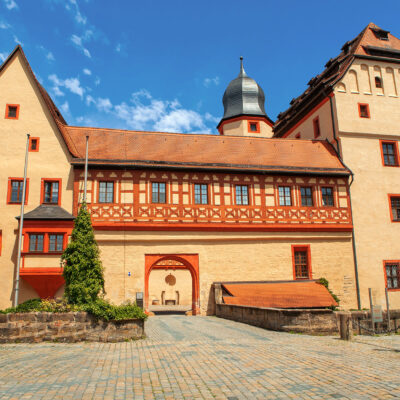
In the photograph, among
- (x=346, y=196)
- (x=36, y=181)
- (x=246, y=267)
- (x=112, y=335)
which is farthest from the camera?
(x=346, y=196)

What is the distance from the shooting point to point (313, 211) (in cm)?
2444

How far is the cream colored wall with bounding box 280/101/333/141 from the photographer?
27219 mm

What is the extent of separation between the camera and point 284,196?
2453 cm

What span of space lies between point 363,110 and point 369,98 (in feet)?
3.29

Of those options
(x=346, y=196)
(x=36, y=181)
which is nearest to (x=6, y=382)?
(x=36, y=181)

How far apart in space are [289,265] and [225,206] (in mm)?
4972

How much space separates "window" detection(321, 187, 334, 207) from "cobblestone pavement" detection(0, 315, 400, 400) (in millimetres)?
12338

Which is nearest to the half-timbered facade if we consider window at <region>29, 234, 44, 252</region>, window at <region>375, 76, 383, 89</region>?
window at <region>29, 234, 44, 252</region>

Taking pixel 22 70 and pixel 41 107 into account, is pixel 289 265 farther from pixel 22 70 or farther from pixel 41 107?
pixel 22 70

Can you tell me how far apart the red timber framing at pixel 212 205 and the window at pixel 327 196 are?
0.23 meters

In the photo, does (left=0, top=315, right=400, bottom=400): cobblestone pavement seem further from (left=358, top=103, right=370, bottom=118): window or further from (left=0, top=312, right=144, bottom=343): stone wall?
(left=358, top=103, right=370, bottom=118): window

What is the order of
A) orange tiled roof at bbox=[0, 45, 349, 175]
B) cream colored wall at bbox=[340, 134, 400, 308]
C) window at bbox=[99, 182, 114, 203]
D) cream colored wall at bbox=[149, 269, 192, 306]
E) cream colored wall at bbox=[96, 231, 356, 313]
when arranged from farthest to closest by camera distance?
1. cream colored wall at bbox=[149, 269, 192, 306]
2. cream colored wall at bbox=[340, 134, 400, 308]
3. orange tiled roof at bbox=[0, 45, 349, 175]
4. window at bbox=[99, 182, 114, 203]
5. cream colored wall at bbox=[96, 231, 356, 313]

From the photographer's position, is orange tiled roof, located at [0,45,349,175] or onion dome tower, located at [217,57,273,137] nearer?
orange tiled roof, located at [0,45,349,175]

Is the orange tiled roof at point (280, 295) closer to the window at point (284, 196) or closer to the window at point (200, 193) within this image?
the window at point (284, 196)
